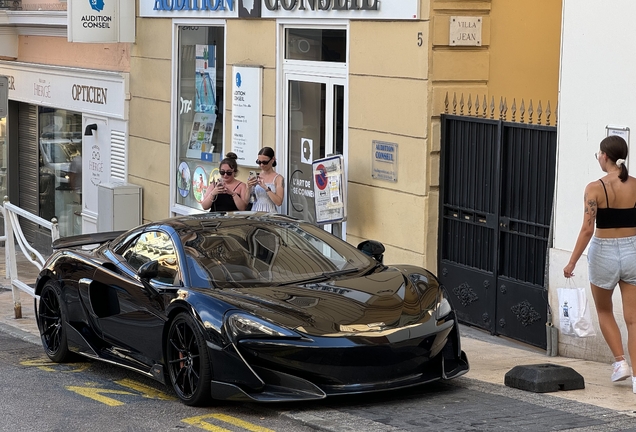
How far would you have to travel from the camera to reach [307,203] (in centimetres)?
1340

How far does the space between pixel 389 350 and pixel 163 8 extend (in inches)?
377

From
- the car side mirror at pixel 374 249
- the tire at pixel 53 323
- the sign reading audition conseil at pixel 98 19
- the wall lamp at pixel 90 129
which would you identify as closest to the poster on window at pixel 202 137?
the sign reading audition conseil at pixel 98 19

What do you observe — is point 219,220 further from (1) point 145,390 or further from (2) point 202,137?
(2) point 202,137

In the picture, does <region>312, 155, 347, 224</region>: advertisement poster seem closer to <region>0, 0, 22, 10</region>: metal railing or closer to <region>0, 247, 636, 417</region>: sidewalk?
<region>0, 247, 636, 417</region>: sidewalk

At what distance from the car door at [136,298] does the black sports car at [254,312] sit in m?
0.01

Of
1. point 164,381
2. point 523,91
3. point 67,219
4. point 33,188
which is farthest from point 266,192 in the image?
point 33,188

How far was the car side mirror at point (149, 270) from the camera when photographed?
8.20 metres

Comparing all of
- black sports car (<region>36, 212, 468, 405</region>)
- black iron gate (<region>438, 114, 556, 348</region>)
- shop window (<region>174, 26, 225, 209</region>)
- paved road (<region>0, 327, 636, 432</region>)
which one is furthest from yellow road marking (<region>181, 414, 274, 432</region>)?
shop window (<region>174, 26, 225, 209</region>)

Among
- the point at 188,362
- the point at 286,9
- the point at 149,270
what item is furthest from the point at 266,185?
the point at 188,362

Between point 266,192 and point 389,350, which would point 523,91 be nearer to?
point 266,192

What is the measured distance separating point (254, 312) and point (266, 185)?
5250 millimetres

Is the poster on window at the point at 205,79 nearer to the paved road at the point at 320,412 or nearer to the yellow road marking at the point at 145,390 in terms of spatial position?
the yellow road marking at the point at 145,390

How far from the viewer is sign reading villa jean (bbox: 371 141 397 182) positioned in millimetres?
11688

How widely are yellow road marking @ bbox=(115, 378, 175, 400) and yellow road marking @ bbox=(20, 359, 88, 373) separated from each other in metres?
0.73
